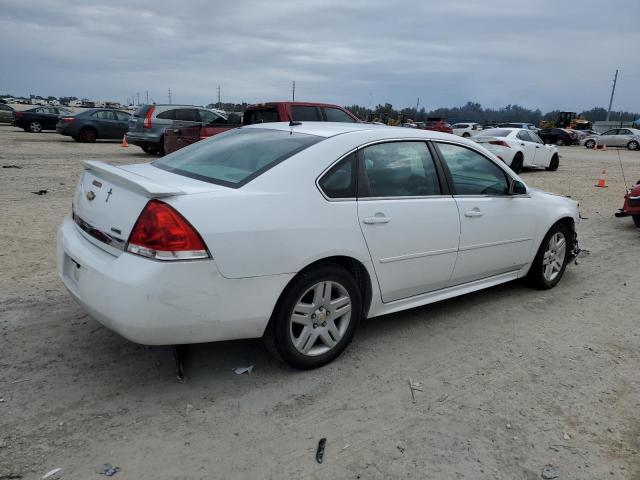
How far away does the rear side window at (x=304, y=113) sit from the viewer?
424 inches

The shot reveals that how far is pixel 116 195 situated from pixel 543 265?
3.93 m

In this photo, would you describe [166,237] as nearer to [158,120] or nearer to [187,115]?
[158,120]

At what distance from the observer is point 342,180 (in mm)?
3467

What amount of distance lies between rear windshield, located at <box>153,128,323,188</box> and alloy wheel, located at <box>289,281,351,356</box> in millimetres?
826

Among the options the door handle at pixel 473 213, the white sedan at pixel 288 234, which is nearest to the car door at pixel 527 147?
the white sedan at pixel 288 234

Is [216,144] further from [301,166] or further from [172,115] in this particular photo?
[172,115]

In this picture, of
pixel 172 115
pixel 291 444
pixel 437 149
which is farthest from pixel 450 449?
pixel 172 115

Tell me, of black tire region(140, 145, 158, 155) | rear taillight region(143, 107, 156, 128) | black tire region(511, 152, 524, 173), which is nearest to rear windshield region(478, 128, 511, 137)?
black tire region(511, 152, 524, 173)

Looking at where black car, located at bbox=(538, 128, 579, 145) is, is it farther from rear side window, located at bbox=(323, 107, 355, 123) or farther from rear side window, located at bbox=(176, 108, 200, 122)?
rear side window, located at bbox=(323, 107, 355, 123)

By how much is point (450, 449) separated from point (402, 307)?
1.35 meters

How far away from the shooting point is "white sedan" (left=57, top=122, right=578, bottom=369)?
2803 mm

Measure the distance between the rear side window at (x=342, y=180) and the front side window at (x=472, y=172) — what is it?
985 mm

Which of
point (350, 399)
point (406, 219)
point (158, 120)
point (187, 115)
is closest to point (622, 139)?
point (187, 115)

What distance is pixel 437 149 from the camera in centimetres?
414
